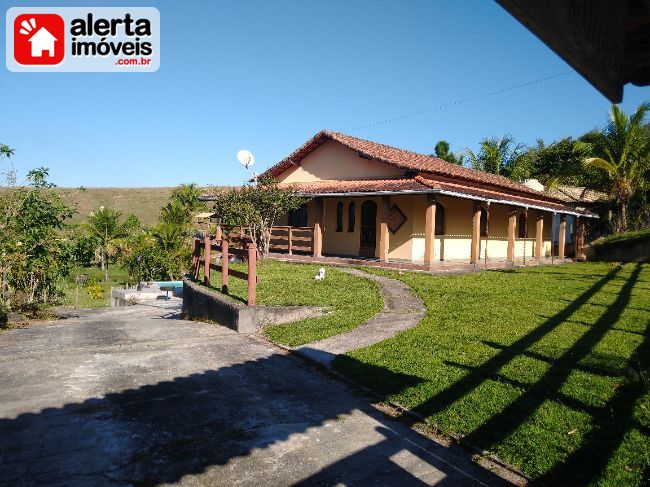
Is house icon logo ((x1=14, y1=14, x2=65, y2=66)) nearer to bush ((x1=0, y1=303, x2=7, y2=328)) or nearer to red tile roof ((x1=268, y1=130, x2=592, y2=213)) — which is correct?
bush ((x1=0, y1=303, x2=7, y2=328))

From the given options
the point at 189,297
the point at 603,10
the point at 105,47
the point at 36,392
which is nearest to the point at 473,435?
the point at 603,10

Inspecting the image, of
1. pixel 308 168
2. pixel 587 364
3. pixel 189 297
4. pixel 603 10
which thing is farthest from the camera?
→ pixel 308 168

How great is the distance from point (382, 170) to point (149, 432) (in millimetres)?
15632

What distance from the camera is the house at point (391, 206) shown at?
16.1 meters

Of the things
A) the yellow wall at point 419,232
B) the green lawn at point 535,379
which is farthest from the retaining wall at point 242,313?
the yellow wall at point 419,232

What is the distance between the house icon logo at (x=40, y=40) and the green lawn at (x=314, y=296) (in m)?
6.81

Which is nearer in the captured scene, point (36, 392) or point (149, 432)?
point (149, 432)

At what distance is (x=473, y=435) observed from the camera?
147 inches

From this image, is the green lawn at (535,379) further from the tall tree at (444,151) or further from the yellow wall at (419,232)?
the tall tree at (444,151)

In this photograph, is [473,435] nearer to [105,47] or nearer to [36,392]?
[36,392]

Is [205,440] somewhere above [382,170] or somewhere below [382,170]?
below

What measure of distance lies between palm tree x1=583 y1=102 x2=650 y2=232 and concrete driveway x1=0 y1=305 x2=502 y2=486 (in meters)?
24.0

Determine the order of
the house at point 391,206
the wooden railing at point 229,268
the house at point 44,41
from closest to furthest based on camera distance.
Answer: the wooden railing at point 229,268
the house at point 44,41
the house at point 391,206

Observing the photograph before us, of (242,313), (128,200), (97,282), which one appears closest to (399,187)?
(242,313)
